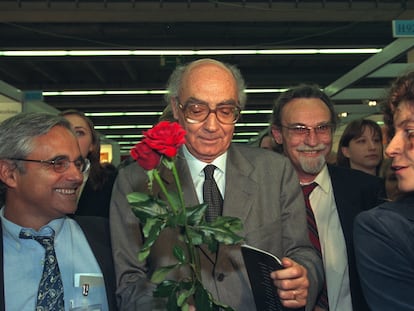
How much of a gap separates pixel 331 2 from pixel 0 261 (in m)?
5.92

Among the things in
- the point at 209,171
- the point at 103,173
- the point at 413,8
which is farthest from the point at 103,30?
the point at 209,171

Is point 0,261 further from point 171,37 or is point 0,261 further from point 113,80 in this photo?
point 113,80

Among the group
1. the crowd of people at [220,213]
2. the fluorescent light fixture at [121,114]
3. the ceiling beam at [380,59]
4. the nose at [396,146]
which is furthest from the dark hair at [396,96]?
the fluorescent light fixture at [121,114]

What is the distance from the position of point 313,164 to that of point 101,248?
1038 millimetres

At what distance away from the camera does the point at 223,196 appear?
1.89 m

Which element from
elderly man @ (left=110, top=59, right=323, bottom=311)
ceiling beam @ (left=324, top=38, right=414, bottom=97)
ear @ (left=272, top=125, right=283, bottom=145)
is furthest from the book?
ceiling beam @ (left=324, top=38, right=414, bottom=97)

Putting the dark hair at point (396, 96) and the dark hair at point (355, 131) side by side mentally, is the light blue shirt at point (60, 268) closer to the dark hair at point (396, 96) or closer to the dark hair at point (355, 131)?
the dark hair at point (396, 96)

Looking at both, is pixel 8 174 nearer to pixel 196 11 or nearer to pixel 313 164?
pixel 313 164

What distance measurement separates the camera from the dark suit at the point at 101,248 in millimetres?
2053

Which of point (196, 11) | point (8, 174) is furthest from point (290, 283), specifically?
point (196, 11)

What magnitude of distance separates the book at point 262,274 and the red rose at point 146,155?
0.40 meters

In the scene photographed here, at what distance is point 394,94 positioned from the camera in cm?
162

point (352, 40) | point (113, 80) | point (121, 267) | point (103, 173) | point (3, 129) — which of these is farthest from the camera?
point (113, 80)

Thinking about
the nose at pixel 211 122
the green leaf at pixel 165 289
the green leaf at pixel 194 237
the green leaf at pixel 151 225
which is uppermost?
the nose at pixel 211 122
